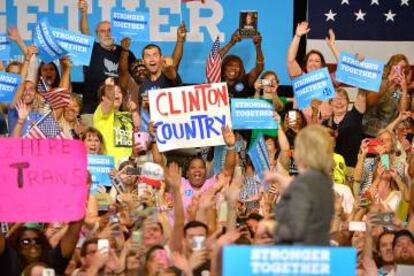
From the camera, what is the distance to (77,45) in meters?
11.1

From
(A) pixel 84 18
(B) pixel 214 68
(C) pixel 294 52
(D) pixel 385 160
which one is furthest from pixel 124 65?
(D) pixel 385 160

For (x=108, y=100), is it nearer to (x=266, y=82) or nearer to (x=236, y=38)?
(x=266, y=82)

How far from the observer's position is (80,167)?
857cm

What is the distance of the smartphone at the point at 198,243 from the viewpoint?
834cm

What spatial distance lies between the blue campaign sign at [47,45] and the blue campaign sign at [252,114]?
4.67 ft

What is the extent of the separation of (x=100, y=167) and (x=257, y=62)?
220cm

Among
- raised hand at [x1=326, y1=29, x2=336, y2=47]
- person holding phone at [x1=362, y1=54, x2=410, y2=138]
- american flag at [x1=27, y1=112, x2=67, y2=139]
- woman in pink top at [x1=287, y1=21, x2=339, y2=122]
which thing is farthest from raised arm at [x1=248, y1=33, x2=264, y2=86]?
american flag at [x1=27, y1=112, x2=67, y2=139]

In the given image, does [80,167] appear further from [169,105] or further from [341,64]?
[341,64]

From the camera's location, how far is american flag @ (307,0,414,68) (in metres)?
12.6

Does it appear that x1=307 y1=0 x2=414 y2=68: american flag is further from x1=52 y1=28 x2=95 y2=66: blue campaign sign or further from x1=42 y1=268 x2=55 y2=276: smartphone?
x1=42 y1=268 x2=55 y2=276: smartphone

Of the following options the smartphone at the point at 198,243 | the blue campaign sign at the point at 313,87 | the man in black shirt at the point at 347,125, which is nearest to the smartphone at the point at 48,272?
the smartphone at the point at 198,243

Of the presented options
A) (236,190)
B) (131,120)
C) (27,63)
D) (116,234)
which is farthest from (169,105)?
(236,190)

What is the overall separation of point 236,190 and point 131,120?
307 centimetres

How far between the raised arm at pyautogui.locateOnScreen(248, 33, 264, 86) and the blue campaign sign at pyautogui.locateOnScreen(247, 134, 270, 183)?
43.9 inches
